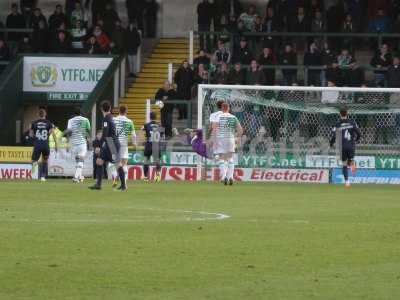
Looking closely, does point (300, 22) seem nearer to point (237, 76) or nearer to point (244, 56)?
point (244, 56)

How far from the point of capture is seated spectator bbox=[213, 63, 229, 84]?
3972 centimetres

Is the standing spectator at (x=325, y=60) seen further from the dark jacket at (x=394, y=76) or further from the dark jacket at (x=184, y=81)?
the dark jacket at (x=184, y=81)

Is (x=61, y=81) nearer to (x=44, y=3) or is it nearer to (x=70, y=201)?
(x=44, y=3)

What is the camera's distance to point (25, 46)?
144ft

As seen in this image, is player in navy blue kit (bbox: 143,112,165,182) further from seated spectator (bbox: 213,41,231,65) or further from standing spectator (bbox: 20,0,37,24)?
standing spectator (bbox: 20,0,37,24)

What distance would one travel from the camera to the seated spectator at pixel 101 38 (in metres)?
43.0

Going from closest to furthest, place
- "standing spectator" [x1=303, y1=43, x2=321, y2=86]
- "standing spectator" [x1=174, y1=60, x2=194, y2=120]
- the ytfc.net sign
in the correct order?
1. "standing spectator" [x1=174, y1=60, x2=194, y2=120]
2. "standing spectator" [x1=303, y1=43, x2=321, y2=86]
3. the ytfc.net sign

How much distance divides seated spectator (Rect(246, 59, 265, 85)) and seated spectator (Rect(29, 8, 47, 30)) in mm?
7872

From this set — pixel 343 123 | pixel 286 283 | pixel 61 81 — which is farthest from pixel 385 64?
pixel 286 283

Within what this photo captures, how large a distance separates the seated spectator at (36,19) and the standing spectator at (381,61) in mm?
11255

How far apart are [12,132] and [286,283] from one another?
31.9 meters

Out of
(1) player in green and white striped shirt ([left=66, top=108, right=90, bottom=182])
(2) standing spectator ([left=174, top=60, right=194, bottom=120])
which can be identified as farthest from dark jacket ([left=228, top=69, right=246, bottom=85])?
(1) player in green and white striped shirt ([left=66, top=108, right=90, bottom=182])

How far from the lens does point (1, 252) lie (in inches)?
563

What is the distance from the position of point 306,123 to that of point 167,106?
4.62 m
